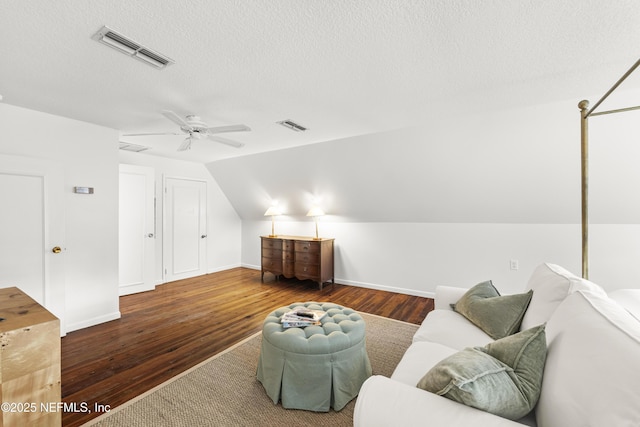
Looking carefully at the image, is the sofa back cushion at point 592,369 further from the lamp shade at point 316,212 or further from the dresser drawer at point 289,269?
the dresser drawer at point 289,269

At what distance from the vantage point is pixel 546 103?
267 cm

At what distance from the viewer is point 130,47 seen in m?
1.77

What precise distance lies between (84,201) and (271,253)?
3.02 m

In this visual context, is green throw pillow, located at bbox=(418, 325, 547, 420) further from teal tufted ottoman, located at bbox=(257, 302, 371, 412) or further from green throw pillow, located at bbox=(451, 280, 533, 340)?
teal tufted ottoman, located at bbox=(257, 302, 371, 412)

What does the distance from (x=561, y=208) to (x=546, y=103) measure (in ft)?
4.89

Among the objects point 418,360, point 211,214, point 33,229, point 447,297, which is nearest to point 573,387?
point 418,360

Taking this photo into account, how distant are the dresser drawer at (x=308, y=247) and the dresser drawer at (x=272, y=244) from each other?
44cm

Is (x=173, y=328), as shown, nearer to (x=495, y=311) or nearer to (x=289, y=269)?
(x=289, y=269)

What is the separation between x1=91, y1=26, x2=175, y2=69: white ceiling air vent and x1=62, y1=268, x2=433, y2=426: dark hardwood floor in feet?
7.94

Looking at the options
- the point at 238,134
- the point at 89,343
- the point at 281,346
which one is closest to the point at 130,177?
the point at 238,134

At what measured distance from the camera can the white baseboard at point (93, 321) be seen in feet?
10.3

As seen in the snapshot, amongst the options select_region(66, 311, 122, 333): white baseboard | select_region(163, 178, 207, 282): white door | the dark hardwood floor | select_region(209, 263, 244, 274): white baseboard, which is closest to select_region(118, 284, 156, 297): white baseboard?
the dark hardwood floor

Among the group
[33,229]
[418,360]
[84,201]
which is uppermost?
[84,201]

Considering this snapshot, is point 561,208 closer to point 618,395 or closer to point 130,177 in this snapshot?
point 618,395
